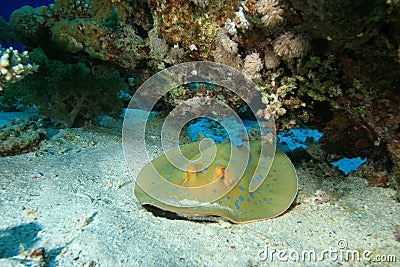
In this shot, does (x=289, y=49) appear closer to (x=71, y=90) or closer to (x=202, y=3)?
(x=202, y=3)

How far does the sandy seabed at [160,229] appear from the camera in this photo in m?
2.58

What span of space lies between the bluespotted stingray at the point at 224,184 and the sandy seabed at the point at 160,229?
21cm

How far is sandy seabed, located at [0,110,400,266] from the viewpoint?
2580mm

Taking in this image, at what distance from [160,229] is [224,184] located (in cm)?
101

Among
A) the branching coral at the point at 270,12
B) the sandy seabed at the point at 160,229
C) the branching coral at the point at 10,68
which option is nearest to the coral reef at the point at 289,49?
the branching coral at the point at 270,12

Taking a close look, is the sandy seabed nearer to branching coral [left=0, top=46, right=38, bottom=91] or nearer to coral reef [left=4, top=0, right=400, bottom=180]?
coral reef [left=4, top=0, right=400, bottom=180]

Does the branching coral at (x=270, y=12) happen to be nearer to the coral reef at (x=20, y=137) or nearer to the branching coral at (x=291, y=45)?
the branching coral at (x=291, y=45)

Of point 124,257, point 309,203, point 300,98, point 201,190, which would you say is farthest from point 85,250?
point 300,98

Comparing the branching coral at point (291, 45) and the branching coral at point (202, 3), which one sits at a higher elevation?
the branching coral at point (202, 3)

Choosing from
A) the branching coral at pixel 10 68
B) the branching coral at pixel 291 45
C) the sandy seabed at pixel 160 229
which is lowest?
the sandy seabed at pixel 160 229

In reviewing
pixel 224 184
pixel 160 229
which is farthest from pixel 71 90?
pixel 224 184

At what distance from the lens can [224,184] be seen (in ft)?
11.2

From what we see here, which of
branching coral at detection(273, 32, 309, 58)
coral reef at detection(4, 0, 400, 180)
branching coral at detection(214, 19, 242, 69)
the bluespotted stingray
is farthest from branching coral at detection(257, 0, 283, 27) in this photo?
the bluespotted stingray

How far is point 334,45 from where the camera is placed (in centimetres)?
285
